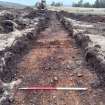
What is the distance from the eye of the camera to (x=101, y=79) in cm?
1049

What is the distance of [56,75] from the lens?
37.8 ft

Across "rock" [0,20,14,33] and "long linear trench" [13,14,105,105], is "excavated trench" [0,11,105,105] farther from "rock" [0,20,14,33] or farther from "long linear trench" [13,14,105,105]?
Result: "rock" [0,20,14,33]

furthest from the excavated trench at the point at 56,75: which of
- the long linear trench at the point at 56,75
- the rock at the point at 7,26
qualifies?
the rock at the point at 7,26

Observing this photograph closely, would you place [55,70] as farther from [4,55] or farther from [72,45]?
[72,45]

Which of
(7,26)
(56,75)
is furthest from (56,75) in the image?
(7,26)

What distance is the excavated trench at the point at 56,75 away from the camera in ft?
29.5

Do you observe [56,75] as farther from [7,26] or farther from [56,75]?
[7,26]

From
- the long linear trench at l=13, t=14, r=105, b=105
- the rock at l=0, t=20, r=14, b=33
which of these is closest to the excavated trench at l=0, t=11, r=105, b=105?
the long linear trench at l=13, t=14, r=105, b=105

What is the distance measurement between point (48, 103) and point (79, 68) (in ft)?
13.1

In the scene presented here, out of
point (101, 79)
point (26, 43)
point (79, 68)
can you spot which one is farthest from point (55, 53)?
point (101, 79)

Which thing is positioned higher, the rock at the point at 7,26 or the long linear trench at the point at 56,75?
the long linear trench at the point at 56,75

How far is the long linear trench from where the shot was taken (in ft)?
29.5

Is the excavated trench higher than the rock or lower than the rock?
higher

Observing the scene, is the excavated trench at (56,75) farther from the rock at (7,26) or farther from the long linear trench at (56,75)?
the rock at (7,26)
